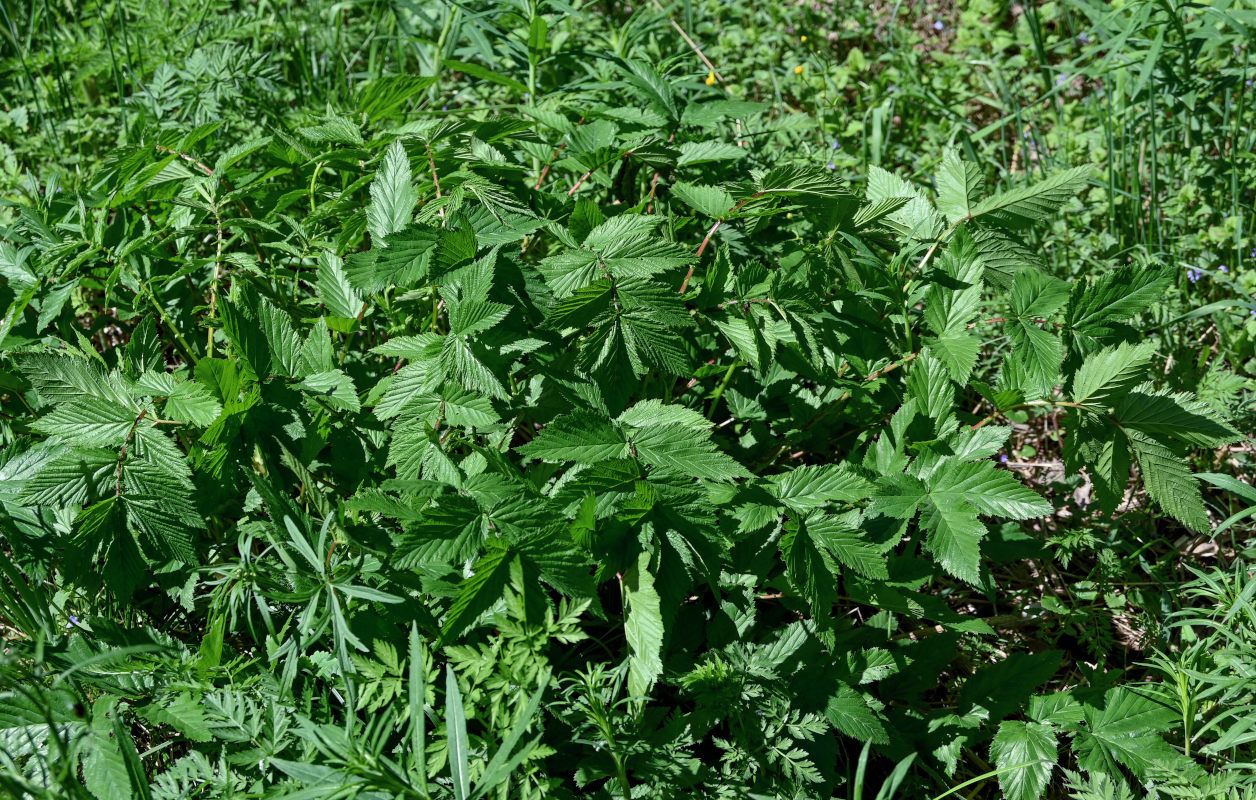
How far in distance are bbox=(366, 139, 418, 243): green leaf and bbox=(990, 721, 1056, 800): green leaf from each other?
4.90 feet

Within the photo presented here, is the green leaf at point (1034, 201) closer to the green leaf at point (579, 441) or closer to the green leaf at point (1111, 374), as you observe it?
the green leaf at point (1111, 374)

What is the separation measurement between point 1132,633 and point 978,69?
2515 mm

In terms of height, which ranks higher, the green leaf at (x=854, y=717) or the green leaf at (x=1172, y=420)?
the green leaf at (x=1172, y=420)

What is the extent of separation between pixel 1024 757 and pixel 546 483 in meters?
1.02

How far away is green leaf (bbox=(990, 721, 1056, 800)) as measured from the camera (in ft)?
5.71

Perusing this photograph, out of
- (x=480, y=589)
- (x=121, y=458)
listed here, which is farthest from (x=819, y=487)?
(x=121, y=458)

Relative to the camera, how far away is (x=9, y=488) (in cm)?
172

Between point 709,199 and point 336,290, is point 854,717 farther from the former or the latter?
point 336,290

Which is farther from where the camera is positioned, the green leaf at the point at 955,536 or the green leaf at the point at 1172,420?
the green leaf at the point at 1172,420

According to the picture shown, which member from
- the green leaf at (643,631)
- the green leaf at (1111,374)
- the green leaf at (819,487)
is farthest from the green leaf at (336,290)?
the green leaf at (1111,374)

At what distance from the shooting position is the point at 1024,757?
177 cm

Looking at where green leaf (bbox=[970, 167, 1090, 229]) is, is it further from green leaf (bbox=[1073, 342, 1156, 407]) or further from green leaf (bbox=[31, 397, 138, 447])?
green leaf (bbox=[31, 397, 138, 447])

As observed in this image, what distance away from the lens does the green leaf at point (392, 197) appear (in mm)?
1814

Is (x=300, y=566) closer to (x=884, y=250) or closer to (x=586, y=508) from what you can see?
(x=586, y=508)
